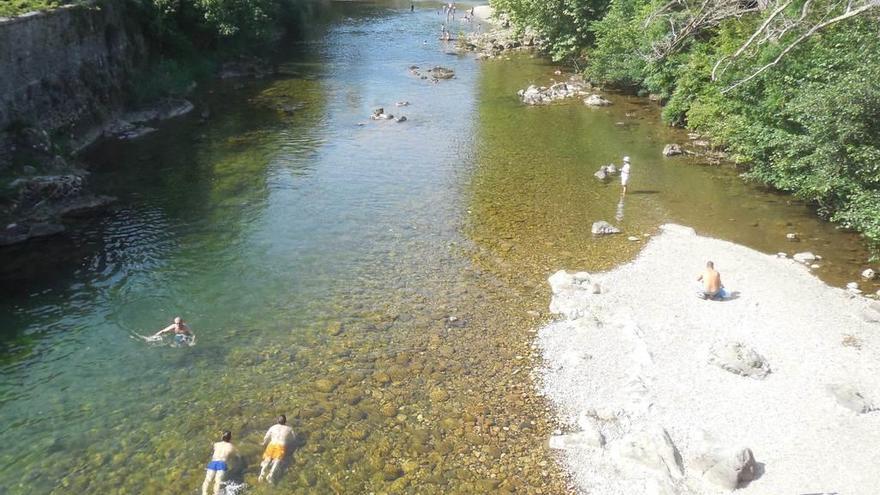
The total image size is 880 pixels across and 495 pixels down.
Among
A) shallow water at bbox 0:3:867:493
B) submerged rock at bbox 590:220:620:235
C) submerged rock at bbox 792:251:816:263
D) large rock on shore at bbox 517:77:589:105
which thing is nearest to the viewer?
shallow water at bbox 0:3:867:493

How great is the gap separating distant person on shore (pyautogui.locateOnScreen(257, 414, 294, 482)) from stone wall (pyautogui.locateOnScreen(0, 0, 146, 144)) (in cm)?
2189

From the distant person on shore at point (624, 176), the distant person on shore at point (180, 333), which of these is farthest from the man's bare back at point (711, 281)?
the distant person on shore at point (180, 333)

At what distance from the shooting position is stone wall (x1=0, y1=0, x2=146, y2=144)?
2886cm

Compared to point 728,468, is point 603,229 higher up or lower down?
higher up

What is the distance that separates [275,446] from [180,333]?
233 inches

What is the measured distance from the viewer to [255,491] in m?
13.6

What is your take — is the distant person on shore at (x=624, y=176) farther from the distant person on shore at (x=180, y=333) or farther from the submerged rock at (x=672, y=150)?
the distant person on shore at (x=180, y=333)

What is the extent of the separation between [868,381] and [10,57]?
3503 centimetres

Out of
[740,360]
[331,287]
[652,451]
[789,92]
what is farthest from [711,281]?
[331,287]

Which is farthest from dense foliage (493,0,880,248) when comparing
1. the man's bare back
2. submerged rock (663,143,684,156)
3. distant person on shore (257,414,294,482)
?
distant person on shore (257,414,294,482)

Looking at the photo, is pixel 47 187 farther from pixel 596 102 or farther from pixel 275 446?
pixel 596 102

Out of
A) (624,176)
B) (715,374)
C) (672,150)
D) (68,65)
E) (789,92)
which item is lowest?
(715,374)

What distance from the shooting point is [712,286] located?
65.4ft

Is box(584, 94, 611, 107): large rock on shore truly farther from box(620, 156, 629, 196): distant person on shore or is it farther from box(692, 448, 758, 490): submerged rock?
box(692, 448, 758, 490): submerged rock
